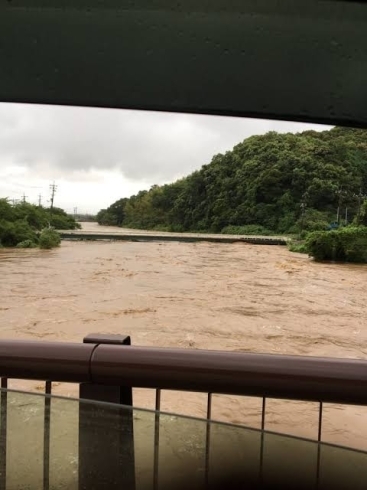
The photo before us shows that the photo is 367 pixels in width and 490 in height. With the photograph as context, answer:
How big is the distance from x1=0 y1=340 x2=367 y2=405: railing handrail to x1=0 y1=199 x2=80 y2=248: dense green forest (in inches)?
1150

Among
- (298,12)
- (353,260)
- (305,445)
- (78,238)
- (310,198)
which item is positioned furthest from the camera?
(78,238)

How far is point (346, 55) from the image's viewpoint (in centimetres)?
128

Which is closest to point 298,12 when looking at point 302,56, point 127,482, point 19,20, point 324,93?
point 302,56

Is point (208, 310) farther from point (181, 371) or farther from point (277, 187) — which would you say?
point (277, 187)

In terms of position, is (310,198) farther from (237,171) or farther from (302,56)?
(302,56)

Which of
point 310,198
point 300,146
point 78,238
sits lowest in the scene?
point 78,238

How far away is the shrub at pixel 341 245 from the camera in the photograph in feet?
76.0

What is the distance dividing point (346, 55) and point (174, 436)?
1062 mm

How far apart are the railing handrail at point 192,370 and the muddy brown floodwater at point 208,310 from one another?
4.20m

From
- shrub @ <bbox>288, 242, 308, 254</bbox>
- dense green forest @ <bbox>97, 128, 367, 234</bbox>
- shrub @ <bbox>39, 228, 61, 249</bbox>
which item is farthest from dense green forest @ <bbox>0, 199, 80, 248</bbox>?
shrub @ <bbox>288, 242, 308, 254</bbox>

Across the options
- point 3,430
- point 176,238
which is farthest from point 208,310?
point 176,238

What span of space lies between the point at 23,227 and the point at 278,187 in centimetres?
1842

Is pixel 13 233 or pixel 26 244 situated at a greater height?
pixel 13 233

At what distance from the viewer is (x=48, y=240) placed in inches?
1166
